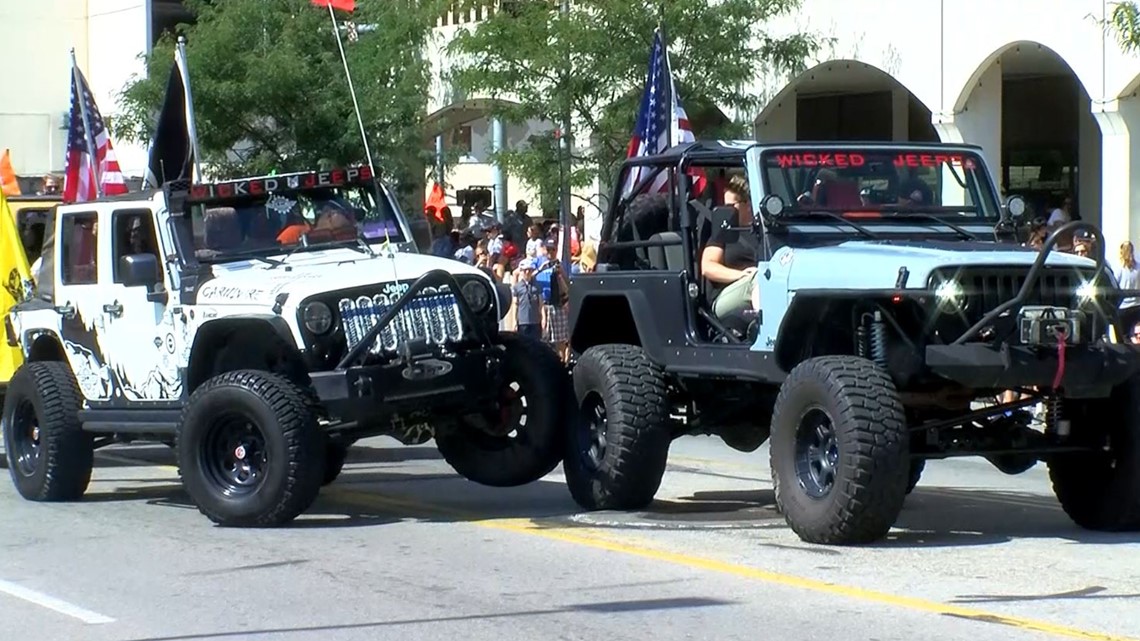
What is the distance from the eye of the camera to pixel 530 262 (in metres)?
22.3

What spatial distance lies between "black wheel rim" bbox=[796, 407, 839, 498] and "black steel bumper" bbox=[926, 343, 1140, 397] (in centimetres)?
65

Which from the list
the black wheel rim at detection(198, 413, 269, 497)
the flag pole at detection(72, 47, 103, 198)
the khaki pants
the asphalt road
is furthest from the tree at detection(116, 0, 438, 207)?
the khaki pants

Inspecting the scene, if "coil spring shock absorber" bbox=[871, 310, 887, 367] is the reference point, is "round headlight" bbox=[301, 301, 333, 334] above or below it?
above

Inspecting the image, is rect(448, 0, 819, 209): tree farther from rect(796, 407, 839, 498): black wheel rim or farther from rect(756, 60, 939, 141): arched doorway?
rect(796, 407, 839, 498): black wheel rim

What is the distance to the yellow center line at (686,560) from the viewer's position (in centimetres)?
776

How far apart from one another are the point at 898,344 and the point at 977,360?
1.59ft

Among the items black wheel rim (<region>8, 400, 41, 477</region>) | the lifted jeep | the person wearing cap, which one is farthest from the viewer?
the person wearing cap

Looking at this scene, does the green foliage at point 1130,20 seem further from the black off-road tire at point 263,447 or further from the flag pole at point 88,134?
the flag pole at point 88,134

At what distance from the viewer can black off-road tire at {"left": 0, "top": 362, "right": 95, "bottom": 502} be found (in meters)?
12.1

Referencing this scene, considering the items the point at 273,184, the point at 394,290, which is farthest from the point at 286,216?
the point at 394,290

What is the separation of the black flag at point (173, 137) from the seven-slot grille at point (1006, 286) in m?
7.77

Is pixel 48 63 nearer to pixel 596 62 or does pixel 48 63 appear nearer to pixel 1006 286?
pixel 596 62

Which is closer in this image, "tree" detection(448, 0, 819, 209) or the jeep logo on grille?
the jeep logo on grille

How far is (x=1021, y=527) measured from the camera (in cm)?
1059
